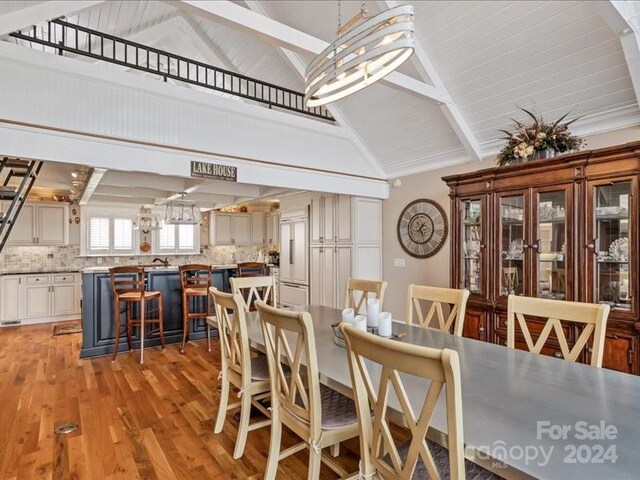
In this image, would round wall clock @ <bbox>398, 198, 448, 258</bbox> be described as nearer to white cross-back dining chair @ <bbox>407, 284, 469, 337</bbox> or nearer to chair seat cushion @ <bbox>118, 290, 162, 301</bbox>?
white cross-back dining chair @ <bbox>407, 284, 469, 337</bbox>

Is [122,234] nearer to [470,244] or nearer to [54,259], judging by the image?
[54,259]

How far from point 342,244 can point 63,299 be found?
530 cm

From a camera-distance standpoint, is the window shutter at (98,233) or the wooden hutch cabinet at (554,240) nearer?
the wooden hutch cabinet at (554,240)

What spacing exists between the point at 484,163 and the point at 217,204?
5.06m

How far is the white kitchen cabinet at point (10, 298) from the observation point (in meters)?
6.14

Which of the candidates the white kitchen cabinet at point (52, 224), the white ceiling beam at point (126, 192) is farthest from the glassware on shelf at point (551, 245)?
the white kitchen cabinet at point (52, 224)

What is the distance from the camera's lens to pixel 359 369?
1.32 meters

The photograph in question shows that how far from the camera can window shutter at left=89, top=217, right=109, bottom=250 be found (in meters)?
7.23

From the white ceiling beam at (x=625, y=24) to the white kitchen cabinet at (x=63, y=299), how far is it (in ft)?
26.8

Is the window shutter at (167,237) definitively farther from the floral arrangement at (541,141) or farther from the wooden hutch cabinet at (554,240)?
the floral arrangement at (541,141)

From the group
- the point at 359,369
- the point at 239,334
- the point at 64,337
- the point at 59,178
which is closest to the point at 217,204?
the point at 59,178

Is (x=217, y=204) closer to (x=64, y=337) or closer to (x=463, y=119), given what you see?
(x=64, y=337)

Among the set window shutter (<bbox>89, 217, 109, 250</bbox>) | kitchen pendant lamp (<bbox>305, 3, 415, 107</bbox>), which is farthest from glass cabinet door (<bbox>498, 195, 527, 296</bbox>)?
window shutter (<bbox>89, 217, 109, 250</bbox>)

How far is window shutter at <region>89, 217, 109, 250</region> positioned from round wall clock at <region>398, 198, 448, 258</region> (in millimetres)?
5952
